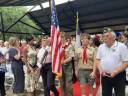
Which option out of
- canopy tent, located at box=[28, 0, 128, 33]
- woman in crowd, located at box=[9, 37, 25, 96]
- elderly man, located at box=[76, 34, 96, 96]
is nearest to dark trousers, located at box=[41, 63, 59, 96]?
woman in crowd, located at box=[9, 37, 25, 96]

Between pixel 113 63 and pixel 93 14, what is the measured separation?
7036 millimetres

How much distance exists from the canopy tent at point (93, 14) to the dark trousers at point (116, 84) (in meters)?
5.10

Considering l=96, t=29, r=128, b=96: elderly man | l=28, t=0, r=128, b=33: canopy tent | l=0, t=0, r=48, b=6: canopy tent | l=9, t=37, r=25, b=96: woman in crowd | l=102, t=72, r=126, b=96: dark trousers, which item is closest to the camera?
l=96, t=29, r=128, b=96: elderly man

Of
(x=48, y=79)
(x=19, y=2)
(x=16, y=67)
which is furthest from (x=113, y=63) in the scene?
(x=19, y=2)

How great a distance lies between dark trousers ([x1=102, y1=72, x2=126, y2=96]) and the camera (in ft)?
28.1

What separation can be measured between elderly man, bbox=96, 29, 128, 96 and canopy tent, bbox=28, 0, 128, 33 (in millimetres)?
4976

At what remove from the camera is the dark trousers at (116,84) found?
28.1ft

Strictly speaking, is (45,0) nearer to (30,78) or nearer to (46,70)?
(30,78)

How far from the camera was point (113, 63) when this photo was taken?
8.49 m

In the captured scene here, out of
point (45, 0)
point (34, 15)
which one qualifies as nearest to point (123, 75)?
point (45, 0)

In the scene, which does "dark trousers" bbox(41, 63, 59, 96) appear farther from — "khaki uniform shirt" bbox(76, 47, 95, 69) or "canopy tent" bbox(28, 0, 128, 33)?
"canopy tent" bbox(28, 0, 128, 33)

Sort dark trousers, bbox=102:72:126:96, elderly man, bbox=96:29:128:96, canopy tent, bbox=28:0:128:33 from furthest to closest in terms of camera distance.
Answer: canopy tent, bbox=28:0:128:33
dark trousers, bbox=102:72:126:96
elderly man, bbox=96:29:128:96

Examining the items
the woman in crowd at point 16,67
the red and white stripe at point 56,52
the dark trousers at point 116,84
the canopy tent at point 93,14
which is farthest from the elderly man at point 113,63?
the canopy tent at point 93,14

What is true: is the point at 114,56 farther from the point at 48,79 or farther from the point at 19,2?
the point at 19,2
